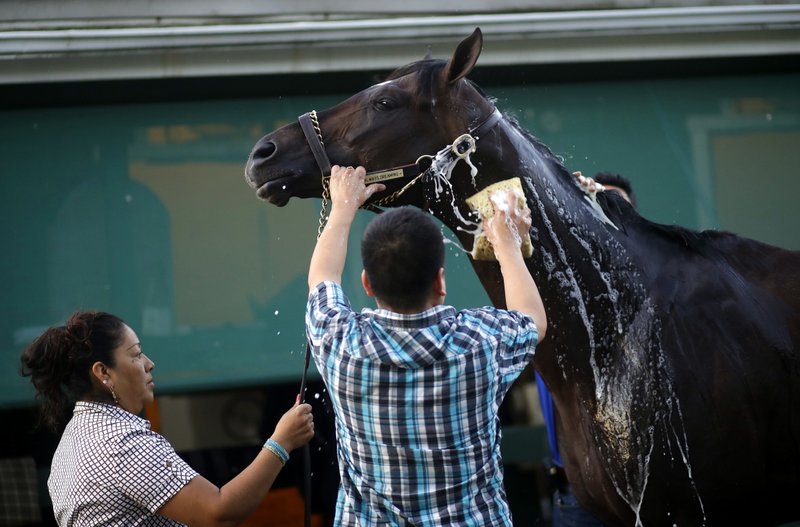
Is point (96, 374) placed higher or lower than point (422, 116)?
lower

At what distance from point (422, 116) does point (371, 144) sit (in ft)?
0.67

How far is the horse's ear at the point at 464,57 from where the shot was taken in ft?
9.48

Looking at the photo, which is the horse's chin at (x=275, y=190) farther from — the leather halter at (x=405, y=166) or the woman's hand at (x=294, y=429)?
the woman's hand at (x=294, y=429)

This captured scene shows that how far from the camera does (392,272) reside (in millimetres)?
2070

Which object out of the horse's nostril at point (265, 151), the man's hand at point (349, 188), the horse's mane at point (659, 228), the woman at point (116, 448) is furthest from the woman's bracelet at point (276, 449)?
the horse's mane at point (659, 228)

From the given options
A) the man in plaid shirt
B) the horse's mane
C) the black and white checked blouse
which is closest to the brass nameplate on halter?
the horse's mane

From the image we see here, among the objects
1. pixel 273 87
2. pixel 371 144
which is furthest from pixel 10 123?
pixel 371 144

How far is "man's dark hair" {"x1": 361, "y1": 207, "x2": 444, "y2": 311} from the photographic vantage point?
2.06 m

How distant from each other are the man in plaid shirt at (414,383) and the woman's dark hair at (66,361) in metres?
0.75

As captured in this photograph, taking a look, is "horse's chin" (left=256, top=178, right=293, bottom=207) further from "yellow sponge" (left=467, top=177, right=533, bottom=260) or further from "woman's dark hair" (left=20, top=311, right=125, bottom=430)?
"woman's dark hair" (left=20, top=311, right=125, bottom=430)

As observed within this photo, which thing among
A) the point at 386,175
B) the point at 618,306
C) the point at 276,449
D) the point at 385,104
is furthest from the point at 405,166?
the point at 276,449

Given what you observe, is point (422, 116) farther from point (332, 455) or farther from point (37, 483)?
point (37, 483)

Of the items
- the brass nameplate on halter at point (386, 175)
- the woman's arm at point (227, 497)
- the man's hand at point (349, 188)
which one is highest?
the brass nameplate on halter at point (386, 175)

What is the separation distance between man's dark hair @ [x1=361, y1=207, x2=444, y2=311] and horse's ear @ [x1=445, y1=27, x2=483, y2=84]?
1.00 metres
